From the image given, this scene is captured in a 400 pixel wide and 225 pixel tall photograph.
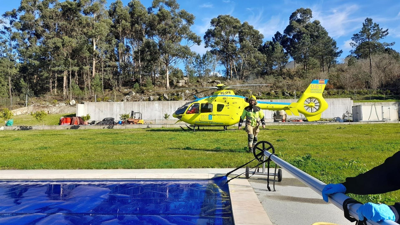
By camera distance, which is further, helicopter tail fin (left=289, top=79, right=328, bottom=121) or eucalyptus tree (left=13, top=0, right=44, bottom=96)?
eucalyptus tree (left=13, top=0, right=44, bottom=96)

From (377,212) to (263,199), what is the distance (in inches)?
132

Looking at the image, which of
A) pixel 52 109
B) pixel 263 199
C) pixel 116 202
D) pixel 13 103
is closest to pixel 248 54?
pixel 52 109

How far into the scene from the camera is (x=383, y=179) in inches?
76.7

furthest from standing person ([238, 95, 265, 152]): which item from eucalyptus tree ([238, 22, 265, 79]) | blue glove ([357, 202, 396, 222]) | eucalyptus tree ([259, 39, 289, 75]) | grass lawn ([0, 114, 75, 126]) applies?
eucalyptus tree ([259, 39, 289, 75])

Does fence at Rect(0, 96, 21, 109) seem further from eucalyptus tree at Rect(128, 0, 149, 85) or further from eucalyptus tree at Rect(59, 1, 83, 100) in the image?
eucalyptus tree at Rect(128, 0, 149, 85)

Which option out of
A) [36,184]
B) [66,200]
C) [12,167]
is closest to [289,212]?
[66,200]

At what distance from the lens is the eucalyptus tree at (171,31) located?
5944 cm

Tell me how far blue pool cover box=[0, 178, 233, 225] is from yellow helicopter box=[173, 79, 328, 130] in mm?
13987

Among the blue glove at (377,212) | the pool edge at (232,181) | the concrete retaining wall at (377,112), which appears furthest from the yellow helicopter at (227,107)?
the blue glove at (377,212)

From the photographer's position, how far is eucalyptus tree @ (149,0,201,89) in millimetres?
59438

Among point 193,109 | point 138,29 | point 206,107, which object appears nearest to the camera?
point 206,107

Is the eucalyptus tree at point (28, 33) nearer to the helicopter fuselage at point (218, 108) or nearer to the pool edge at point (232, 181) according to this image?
the helicopter fuselage at point (218, 108)

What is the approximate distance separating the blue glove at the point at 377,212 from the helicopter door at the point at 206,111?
1880cm

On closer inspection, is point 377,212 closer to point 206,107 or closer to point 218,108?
point 218,108
